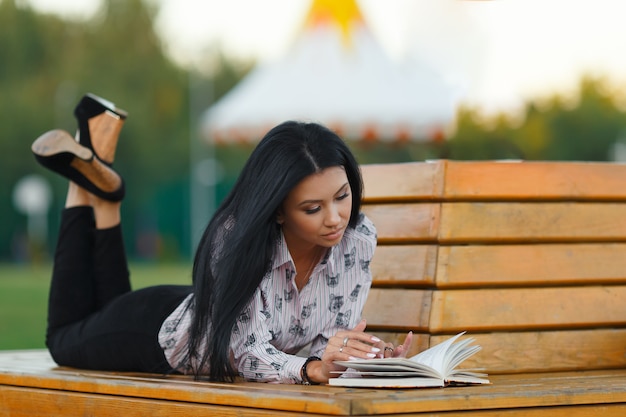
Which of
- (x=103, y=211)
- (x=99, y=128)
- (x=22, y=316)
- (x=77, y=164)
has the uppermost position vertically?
(x=99, y=128)

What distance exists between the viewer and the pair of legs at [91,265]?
400cm

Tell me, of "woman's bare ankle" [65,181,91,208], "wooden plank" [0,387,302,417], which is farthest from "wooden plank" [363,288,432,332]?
"woman's bare ankle" [65,181,91,208]

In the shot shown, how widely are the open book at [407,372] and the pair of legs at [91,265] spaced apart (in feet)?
3.31

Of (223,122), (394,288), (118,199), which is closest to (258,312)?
(394,288)

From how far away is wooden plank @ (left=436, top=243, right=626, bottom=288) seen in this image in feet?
12.5

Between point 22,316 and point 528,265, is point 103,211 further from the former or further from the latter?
point 22,316

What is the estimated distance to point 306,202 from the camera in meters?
3.29

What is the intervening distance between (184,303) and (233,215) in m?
0.51

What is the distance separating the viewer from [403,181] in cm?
401

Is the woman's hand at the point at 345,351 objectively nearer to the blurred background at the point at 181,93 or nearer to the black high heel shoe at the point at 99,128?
the black high heel shoe at the point at 99,128

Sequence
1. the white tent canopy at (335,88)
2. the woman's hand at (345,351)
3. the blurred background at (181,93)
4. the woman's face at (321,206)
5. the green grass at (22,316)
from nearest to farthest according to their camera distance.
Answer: the woman's hand at (345,351)
the woman's face at (321,206)
the green grass at (22,316)
the white tent canopy at (335,88)
the blurred background at (181,93)

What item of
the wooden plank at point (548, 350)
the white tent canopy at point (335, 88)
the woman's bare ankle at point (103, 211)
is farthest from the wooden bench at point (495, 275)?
the white tent canopy at point (335, 88)

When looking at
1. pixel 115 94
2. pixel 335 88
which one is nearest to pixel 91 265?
pixel 335 88

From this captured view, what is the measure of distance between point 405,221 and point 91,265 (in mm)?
1177
